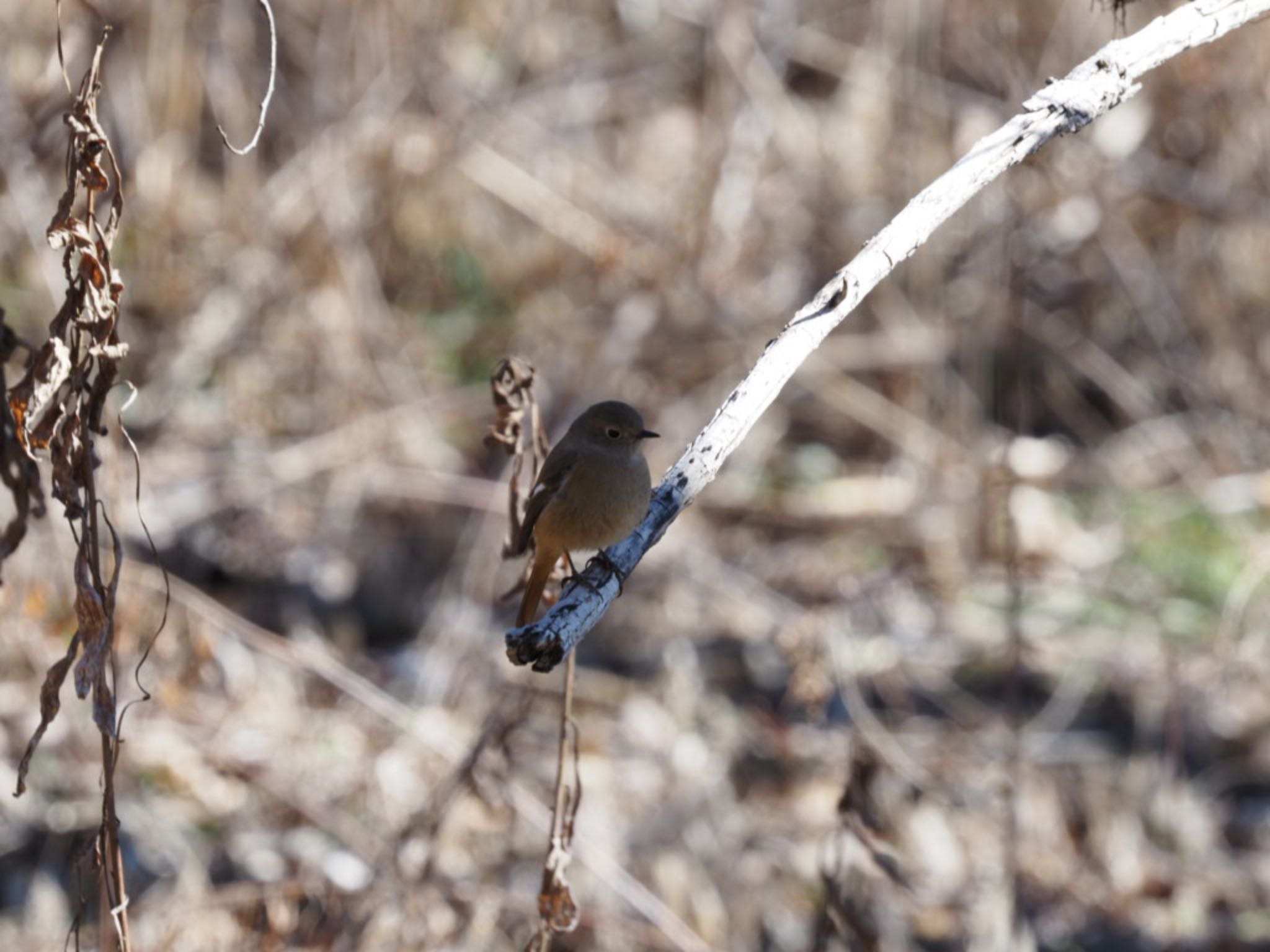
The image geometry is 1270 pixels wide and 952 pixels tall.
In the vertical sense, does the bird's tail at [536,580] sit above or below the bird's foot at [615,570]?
above

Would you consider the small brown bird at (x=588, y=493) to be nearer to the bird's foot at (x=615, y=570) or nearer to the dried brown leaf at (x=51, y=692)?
the bird's foot at (x=615, y=570)

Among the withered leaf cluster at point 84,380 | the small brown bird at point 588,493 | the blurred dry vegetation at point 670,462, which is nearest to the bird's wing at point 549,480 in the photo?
the small brown bird at point 588,493

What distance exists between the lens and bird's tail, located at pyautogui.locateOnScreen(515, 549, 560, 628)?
3.08 metres

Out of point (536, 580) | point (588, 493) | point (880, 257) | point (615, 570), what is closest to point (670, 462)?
point (536, 580)

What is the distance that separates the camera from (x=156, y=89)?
6.80m

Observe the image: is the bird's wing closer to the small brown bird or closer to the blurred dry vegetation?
the small brown bird

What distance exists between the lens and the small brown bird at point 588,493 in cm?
302

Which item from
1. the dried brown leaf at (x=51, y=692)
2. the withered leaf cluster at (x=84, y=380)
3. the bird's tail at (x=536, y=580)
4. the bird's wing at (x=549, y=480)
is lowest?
the dried brown leaf at (x=51, y=692)

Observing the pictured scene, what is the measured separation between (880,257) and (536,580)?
1.43 m

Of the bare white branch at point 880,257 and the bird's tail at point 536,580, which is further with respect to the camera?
the bird's tail at point 536,580

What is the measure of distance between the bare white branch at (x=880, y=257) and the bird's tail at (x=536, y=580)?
852 mm

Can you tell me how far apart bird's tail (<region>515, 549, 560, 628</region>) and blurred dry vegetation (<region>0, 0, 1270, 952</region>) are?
0.69 metres

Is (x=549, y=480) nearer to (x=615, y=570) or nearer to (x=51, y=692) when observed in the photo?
(x=615, y=570)

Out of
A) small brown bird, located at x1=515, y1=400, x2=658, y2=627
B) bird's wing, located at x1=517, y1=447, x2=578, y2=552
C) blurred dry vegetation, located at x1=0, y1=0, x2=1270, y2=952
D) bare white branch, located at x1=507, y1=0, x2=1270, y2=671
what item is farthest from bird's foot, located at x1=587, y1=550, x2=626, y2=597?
blurred dry vegetation, located at x1=0, y1=0, x2=1270, y2=952
